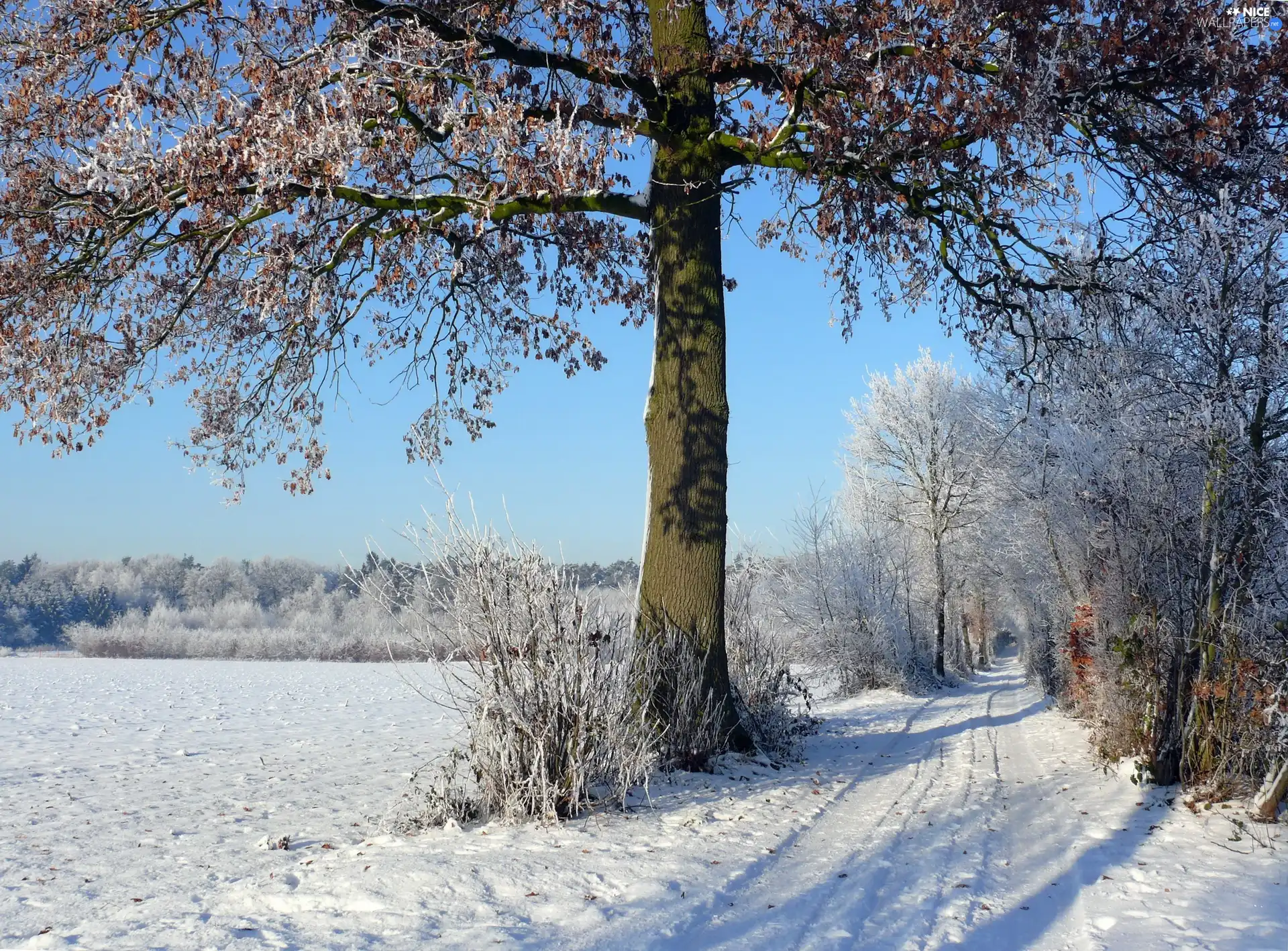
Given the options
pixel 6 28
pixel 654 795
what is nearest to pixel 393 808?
pixel 654 795

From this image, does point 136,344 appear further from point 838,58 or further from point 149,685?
point 149,685

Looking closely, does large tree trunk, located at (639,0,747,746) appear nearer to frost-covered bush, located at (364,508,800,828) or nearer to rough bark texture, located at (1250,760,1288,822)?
frost-covered bush, located at (364,508,800,828)

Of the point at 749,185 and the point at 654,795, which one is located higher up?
the point at 749,185

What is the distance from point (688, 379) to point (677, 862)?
408cm

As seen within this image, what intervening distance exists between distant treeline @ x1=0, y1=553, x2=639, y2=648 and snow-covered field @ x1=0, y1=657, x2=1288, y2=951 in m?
30.6

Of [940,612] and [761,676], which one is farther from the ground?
→ [940,612]

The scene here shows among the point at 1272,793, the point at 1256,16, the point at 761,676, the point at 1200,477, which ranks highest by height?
the point at 1256,16

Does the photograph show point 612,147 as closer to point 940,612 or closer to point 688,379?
point 688,379

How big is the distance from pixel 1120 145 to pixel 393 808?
781 cm

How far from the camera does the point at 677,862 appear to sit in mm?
4773

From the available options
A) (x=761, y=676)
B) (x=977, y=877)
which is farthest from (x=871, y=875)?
(x=761, y=676)

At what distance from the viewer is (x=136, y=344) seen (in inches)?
343

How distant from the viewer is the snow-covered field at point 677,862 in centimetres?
389

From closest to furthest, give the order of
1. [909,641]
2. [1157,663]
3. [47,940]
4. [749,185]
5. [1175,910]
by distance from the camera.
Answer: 1. [47,940]
2. [1175,910]
3. [1157,663]
4. [749,185]
5. [909,641]
